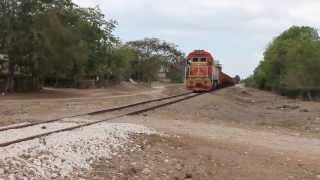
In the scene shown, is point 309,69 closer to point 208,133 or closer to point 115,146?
point 208,133

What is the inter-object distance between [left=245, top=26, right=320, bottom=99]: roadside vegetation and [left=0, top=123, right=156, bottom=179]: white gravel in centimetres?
8313

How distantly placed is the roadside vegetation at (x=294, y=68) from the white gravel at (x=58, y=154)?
83.1m

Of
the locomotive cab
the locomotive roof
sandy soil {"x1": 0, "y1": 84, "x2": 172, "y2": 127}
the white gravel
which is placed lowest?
sandy soil {"x1": 0, "y1": 84, "x2": 172, "y2": 127}

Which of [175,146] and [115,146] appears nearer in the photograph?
[115,146]

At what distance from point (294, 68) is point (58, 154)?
112m

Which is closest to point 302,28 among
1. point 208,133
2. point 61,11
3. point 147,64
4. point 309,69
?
point 147,64

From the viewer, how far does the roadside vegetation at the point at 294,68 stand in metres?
110

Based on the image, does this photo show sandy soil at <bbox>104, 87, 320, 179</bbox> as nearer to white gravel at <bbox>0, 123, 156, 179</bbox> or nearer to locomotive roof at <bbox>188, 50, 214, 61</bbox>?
white gravel at <bbox>0, 123, 156, 179</bbox>

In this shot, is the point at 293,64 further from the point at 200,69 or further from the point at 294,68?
the point at 200,69

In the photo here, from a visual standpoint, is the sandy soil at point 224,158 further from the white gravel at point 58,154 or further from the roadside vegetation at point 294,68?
the roadside vegetation at point 294,68

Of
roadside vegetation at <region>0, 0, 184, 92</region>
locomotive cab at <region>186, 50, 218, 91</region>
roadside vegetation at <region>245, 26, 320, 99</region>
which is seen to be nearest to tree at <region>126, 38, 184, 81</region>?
roadside vegetation at <region>245, 26, 320, 99</region>

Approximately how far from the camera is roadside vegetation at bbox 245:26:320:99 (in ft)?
360

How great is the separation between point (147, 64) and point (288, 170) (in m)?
145

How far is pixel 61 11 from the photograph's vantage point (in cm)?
6794
